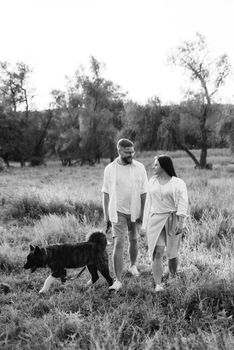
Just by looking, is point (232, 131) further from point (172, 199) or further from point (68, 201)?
point (172, 199)

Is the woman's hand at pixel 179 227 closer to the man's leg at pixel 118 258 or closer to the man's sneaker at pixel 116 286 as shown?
the man's leg at pixel 118 258

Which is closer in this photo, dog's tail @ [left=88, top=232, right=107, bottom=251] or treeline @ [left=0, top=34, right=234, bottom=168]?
dog's tail @ [left=88, top=232, right=107, bottom=251]

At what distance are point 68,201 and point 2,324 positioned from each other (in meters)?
7.06

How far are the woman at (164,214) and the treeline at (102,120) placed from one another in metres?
27.2

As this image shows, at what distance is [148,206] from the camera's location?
525 cm

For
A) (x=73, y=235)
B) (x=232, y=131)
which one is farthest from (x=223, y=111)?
(x=73, y=235)

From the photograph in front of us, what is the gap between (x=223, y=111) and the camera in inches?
1284

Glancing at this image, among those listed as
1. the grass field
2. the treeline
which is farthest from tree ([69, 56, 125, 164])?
the grass field

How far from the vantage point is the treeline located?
32.6 m

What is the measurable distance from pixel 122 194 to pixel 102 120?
37.2 metres

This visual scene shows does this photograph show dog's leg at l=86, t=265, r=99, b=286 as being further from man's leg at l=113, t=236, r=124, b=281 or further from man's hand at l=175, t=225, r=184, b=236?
man's hand at l=175, t=225, r=184, b=236

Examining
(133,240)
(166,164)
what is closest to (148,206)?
(166,164)

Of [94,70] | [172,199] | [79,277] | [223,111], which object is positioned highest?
[94,70]

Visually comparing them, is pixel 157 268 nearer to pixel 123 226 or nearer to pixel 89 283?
A: pixel 123 226
